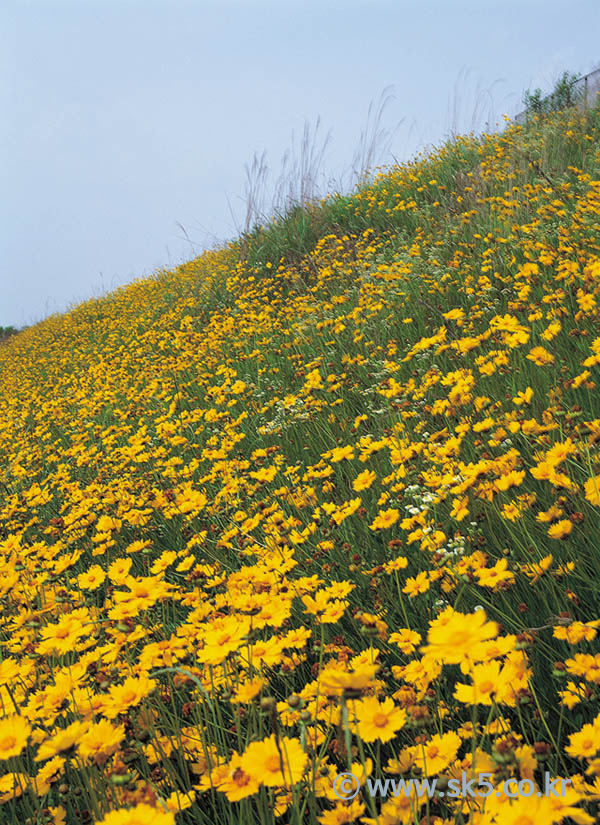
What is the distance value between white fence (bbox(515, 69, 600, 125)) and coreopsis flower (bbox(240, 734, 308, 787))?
8.71 meters

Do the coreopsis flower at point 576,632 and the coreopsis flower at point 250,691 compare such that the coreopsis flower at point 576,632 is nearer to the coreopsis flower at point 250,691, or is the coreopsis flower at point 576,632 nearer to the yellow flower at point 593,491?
the yellow flower at point 593,491

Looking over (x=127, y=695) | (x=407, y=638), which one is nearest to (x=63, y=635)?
(x=127, y=695)

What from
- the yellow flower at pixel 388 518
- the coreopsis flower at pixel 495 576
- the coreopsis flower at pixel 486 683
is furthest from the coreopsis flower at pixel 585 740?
the yellow flower at pixel 388 518

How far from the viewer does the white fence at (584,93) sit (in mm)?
7948

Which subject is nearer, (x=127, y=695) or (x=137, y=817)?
(x=137, y=817)

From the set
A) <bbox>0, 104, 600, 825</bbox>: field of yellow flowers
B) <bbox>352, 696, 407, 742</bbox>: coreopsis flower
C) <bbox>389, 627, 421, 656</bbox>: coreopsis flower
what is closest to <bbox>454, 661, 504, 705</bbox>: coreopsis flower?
<bbox>0, 104, 600, 825</bbox>: field of yellow flowers

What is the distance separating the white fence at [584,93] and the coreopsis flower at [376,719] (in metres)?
8.57

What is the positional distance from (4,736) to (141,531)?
2.02 metres

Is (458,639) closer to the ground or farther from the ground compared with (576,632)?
farther from the ground

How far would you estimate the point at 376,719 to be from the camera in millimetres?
963

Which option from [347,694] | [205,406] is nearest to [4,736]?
[347,694]

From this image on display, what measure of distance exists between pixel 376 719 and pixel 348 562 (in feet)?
3.59

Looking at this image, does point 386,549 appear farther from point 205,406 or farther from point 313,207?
point 313,207

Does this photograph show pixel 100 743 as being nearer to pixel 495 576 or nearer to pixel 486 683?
pixel 486 683
